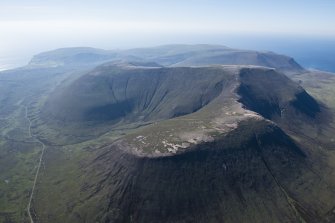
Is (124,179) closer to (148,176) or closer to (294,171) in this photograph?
(148,176)

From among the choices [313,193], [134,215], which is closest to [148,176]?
[134,215]

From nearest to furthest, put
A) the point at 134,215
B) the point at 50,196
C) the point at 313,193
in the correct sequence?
the point at 134,215, the point at 313,193, the point at 50,196

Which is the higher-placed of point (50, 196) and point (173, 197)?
point (173, 197)

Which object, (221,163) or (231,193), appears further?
(221,163)

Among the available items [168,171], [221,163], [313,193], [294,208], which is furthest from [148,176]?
[313,193]

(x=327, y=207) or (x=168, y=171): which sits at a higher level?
(x=168, y=171)

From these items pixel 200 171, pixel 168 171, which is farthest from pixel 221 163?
pixel 168 171

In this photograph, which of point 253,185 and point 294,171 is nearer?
point 253,185

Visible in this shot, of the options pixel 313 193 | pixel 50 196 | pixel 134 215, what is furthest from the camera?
pixel 50 196

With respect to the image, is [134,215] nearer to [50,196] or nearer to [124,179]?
[124,179]
